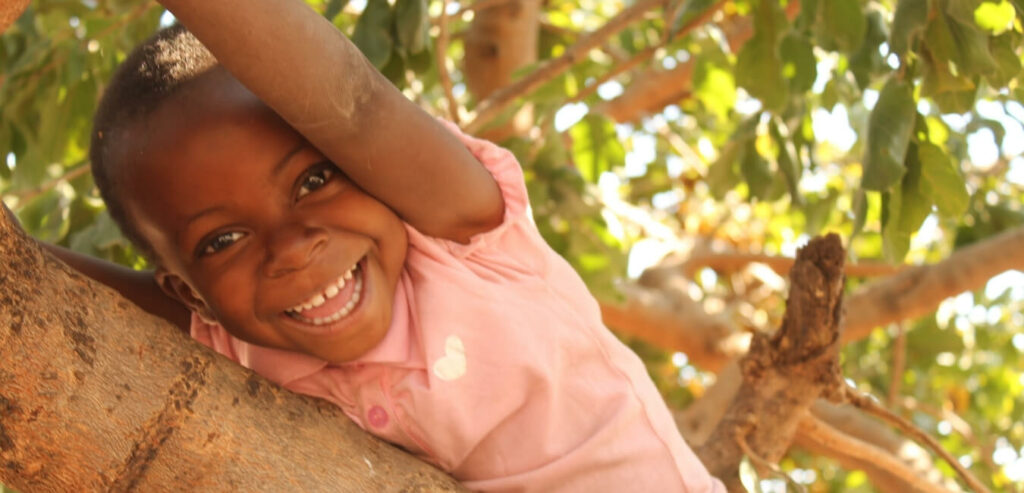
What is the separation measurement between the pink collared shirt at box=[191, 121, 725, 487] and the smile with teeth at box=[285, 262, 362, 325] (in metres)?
0.09

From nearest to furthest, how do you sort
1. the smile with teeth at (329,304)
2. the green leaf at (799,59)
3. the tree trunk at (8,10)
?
the tree trunk at (8,10) < the smile with teeth at (329,304) < the green leaf at (799,59)

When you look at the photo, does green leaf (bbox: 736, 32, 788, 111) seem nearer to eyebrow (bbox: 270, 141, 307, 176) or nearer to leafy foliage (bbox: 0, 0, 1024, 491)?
leafy foliage (bbox: 0, 0, 1024, 491)

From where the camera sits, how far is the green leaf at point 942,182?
1.79 metres

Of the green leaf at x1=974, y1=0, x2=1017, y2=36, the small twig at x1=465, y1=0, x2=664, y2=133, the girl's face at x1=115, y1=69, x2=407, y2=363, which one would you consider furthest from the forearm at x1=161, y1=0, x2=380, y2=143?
the small twig at x1=465, y1=0, x2=664, y2=133

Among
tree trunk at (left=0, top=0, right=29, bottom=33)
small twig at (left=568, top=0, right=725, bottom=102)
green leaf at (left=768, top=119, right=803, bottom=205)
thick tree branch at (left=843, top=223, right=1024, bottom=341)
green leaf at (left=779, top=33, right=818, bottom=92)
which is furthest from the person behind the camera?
thick tree branch at (left=843, top=223, right=1024, bottom=341)

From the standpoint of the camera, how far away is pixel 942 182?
5.89 ft

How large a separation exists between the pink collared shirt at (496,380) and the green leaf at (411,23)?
47cm

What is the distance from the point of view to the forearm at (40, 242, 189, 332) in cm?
156

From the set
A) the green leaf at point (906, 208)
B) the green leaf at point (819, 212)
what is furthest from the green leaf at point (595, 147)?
the green leaf at point (906, 208)

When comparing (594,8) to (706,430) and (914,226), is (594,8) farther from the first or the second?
(914,226)

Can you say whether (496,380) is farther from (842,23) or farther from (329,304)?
(842,23)

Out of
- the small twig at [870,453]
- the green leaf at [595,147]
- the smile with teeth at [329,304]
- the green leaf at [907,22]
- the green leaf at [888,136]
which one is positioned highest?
the smile with teeth at [329,304]

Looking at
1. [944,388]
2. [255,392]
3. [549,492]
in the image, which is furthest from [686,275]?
[255,392]

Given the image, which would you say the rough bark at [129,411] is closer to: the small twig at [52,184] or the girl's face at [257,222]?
the girl's face at [257,222]
